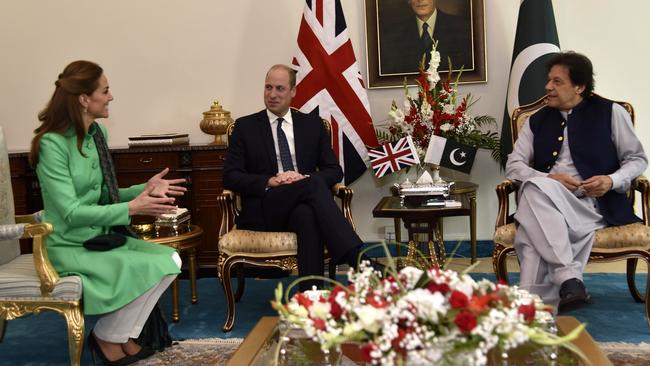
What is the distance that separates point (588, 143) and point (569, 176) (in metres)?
0.29

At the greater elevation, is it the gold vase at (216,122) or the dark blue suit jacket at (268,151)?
the gold vase at (216,122)

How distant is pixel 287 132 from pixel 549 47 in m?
2.04

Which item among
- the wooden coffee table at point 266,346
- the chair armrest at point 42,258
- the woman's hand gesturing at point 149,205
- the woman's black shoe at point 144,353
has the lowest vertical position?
the woman's black shoe at point 144,353

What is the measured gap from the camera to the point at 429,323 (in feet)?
5.62

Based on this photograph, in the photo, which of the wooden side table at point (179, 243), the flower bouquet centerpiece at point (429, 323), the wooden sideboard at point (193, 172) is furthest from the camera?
the wooden sideboard at point (193, 172)

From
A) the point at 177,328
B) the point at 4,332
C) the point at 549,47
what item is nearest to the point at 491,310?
the point at 177,328

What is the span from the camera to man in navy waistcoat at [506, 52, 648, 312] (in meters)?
3.58

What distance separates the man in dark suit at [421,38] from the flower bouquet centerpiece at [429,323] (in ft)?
12.8

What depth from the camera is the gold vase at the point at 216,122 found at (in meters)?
5.43

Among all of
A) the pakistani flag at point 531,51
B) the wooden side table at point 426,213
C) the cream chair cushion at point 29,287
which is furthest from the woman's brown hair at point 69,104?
the pakistani flag at point 531,51

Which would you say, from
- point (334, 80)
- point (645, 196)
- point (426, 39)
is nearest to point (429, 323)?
point (645, 196)

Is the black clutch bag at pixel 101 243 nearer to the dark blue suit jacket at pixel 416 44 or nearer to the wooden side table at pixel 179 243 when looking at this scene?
the wooden side table at pixel 179 243

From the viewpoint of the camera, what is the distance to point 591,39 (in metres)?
5.41

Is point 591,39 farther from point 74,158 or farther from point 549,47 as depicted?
point 74,158
